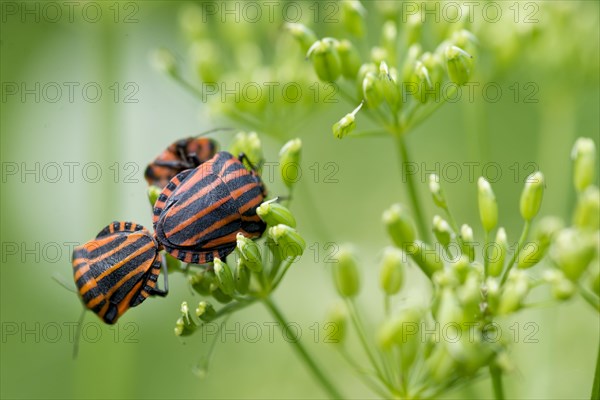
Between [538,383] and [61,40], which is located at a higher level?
[61,40]

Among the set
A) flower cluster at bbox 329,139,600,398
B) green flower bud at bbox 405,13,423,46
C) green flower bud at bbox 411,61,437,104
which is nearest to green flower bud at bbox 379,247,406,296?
Answer: flower cluster at bbox 329,139,600,398

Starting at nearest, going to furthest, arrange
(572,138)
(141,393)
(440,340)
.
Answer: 1. (440,340)
2. (572,138)
3. (141,393)

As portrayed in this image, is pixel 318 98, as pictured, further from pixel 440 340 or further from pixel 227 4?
pixel 440 340

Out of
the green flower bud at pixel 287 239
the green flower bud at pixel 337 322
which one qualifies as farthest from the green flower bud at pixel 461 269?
the green flower bud at pixel 287 239

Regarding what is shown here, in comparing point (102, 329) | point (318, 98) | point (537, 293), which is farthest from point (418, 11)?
point (102, 329)

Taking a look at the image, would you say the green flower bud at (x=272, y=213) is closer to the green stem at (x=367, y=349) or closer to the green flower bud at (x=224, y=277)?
the green flower bud at (x=224, y=277)

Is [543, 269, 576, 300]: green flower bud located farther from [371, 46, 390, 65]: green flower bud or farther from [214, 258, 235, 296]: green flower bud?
[371, 46, 390, 65]: green flower bud

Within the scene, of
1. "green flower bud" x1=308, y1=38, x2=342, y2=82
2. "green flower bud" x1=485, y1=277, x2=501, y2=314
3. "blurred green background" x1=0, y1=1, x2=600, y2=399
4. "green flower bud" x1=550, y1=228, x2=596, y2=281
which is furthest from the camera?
"blurred green background" x1=0, y1=1, x2=600, y2=399
